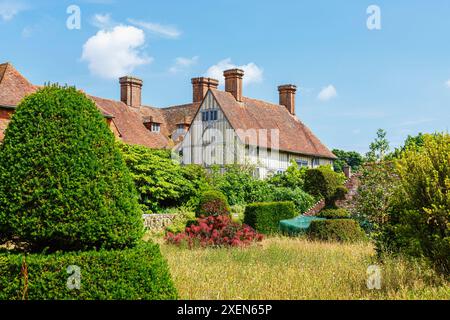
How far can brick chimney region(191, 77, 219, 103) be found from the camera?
43.5 m

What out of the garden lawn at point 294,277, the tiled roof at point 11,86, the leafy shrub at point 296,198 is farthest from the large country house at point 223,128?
the garden lawn at point 294,277

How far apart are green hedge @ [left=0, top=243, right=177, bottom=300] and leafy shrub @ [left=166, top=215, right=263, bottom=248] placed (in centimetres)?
837

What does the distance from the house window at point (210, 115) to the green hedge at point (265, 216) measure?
711 inches

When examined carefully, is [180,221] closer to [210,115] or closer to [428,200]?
[428,200]

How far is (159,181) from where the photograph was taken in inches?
998

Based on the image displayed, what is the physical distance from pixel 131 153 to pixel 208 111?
548 inches

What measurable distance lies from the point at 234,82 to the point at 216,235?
26471mm

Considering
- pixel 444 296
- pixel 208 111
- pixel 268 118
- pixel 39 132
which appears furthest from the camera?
pixel 268 118

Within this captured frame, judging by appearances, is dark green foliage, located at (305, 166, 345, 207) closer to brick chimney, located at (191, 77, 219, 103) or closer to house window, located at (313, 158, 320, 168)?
brick chimney, located at (191, 77, 219, 103)

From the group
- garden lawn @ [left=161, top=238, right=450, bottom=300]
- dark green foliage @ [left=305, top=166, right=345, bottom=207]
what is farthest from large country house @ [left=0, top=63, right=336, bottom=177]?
garden lawn @ [left=161, top=238, right=450, bottom=300]

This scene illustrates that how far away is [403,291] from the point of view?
8461 millimetres

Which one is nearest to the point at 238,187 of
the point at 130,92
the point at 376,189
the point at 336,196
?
the point at 336,196
